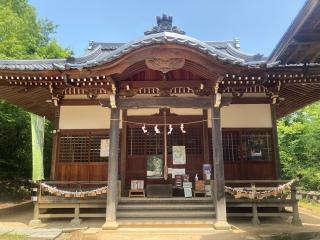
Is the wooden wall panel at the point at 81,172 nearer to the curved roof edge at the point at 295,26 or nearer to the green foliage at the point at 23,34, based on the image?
the curved roof edge at the point at 295,26

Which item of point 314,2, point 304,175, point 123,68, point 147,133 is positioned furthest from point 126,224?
point 304,175

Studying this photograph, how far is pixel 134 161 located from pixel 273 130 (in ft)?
16.5

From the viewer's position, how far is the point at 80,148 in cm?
1060

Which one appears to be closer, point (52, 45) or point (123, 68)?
point (123, 68)

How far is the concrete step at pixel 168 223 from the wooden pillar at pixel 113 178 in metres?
0.37

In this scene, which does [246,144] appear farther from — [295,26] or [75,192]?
[295,26]

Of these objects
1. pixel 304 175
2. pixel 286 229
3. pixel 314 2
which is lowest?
pixel 286 229

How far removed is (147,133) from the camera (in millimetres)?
10750

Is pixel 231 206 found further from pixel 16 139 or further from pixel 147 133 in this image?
pixel 16 139

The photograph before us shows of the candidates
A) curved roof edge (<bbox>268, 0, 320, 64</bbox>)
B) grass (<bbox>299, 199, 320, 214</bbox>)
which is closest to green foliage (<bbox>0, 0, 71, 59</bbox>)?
curved roof edge (<bbox>268, 0, 320, 64</bbox>)

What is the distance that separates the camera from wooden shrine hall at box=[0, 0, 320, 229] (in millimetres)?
8141

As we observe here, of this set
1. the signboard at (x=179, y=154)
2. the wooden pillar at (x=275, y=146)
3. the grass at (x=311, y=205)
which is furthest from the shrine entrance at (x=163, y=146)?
the grass at (x=311, y=205)

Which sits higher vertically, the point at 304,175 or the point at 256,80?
the point at 256,80

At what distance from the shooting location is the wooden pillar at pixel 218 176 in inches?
319
